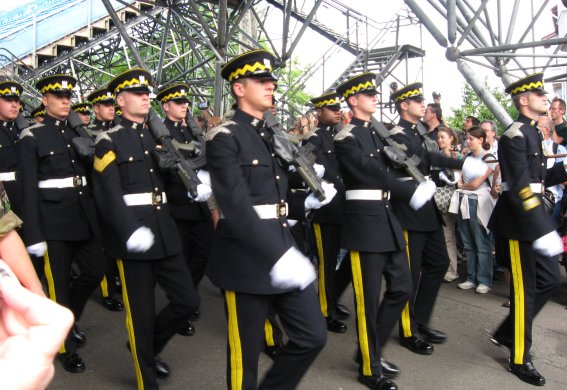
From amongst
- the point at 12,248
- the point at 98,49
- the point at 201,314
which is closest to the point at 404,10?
the point at 98,49

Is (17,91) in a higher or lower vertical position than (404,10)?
lower

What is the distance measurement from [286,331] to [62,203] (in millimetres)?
2317

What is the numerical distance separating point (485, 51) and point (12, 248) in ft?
16.4

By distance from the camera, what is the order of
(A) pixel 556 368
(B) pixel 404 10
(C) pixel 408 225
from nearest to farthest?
(A) pixel 556 368 < (C) pixel 408 225 < (B) pixel 404 10

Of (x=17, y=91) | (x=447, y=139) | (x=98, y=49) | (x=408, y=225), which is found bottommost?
(x=408, y=225)

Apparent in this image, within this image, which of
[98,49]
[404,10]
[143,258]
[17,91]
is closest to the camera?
[143,258]

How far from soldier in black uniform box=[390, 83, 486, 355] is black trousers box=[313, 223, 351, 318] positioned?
0.66m

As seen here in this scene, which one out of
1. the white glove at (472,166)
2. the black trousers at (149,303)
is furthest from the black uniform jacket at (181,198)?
the white glove at (472,166)

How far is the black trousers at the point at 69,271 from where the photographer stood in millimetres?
4234

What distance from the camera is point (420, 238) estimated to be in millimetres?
4570

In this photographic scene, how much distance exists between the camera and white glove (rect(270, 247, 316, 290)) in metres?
2.67

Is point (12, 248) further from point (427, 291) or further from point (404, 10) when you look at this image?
point (404, 10)

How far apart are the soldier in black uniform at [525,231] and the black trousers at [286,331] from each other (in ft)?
5.83

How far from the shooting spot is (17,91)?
5.23 metres
